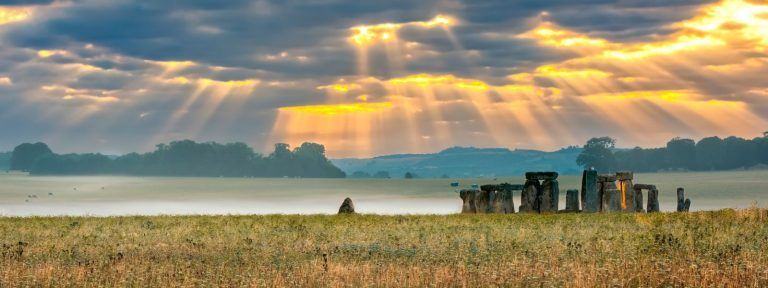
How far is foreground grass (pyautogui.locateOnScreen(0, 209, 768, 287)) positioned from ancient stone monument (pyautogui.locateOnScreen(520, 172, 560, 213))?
318 inches

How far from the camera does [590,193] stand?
53750 millimetres

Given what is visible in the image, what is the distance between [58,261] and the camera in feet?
89.0

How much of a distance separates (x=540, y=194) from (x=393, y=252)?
2575 cm

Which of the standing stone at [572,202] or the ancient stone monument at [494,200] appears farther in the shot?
Answer: the standing stone at [572,202]

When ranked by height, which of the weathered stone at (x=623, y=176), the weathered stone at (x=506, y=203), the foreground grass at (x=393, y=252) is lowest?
the foreground grass at (x=393, y=252)

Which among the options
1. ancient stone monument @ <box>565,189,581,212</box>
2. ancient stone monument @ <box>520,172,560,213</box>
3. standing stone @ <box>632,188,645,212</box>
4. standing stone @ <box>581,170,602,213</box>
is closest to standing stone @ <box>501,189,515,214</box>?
ancient stone monument @ <box>520,172,560,213</box>

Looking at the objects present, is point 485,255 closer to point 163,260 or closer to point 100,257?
point 163,260

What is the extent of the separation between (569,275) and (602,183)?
103ft

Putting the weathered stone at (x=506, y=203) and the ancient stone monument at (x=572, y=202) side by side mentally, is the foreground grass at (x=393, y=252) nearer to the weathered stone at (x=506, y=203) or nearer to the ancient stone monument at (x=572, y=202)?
the weathered stone at (x=506, y=203)

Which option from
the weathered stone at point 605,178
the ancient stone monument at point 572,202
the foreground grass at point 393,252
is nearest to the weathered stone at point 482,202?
the ancient stone monument at point 572,202

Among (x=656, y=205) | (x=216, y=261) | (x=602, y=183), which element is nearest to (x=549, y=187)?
(x=602, y=183)

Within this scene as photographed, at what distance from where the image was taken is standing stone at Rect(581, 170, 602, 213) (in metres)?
53.6

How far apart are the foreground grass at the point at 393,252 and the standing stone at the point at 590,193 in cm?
791

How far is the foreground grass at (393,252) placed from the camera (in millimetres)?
23547
